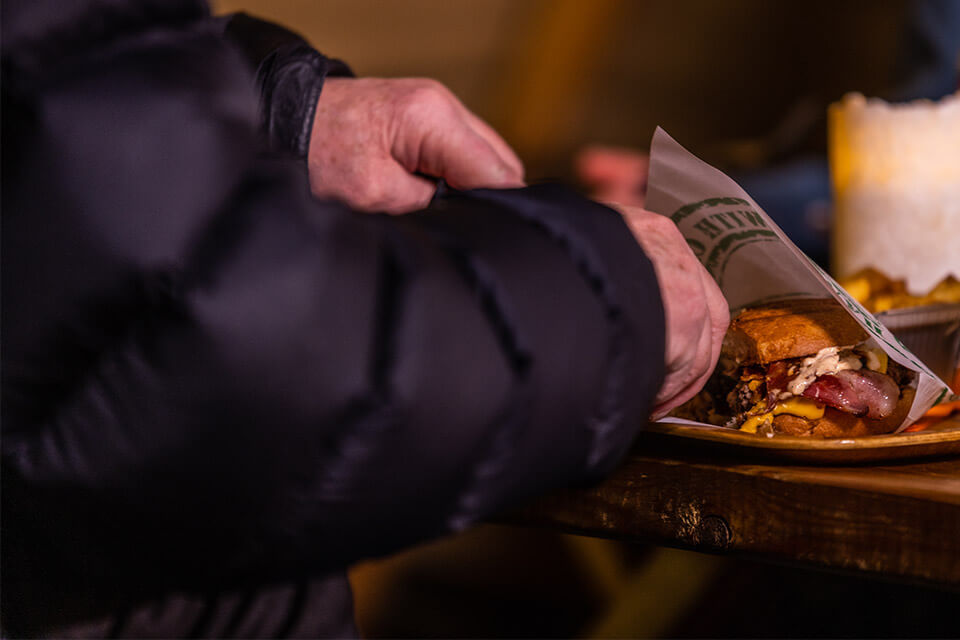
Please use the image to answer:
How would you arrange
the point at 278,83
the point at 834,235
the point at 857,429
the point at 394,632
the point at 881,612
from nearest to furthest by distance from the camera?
the point at 857,429
the point at 278,83
the point at 834,235
the point at 881,612
the point at 394,632

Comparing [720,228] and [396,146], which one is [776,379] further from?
[396,146]

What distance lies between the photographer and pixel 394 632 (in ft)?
7.18

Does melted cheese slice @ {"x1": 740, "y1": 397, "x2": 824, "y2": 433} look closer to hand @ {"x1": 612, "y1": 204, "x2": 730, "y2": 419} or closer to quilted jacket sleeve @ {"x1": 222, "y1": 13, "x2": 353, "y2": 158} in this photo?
hand @ {"x1": 612, "y1": 204, "x2": 730, "y2": 419}

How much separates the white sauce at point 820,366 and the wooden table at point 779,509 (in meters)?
0.09

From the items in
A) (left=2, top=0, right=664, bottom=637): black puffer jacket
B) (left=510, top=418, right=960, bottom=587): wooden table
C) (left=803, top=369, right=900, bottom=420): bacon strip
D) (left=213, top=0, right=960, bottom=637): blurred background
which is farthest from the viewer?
(left=213, top=0, right=960, bottom=637): blurred background

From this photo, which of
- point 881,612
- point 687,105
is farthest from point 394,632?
point 687,105

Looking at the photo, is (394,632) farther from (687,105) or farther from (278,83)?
(687,105)

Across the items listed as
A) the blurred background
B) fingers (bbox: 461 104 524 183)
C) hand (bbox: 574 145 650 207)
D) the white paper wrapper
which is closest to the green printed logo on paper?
the white paper wrapper

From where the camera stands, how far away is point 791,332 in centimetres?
69

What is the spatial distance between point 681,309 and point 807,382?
176mm

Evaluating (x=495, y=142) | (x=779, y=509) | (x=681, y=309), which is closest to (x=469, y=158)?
(x=495, y=142)

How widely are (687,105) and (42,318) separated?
519 cm

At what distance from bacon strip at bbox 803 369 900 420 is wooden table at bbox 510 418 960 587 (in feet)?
0.17

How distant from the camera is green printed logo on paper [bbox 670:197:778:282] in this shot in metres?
0.68
